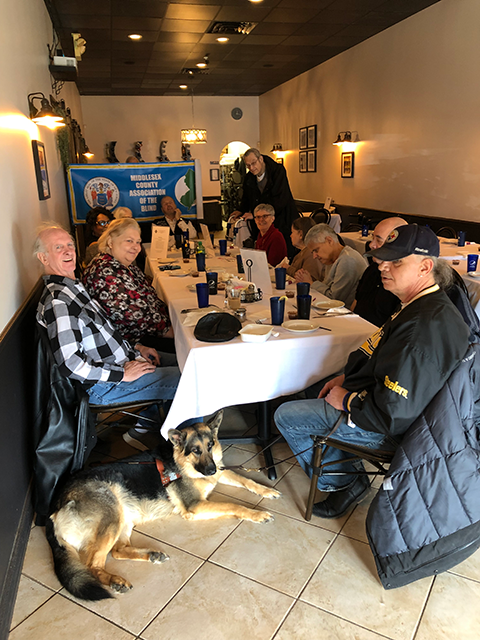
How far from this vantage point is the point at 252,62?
317 inches

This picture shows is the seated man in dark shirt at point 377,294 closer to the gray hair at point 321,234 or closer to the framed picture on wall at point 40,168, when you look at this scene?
the gray hair at point 321,234

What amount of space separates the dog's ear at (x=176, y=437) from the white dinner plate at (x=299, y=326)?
67cm

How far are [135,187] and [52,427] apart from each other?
5035mm

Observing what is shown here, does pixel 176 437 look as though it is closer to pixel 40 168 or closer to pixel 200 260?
pixel 200 260

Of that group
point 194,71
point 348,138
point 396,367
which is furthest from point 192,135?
point 396,367

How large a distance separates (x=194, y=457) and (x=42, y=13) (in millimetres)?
4600

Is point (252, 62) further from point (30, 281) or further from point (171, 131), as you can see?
point (30, 281)

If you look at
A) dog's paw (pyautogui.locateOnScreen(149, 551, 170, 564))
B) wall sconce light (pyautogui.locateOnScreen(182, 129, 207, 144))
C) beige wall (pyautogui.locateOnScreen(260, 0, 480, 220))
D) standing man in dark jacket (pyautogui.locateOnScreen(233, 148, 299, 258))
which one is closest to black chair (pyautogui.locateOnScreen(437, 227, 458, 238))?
beige wall (pyautogui.locateOnScreen(260, 0, 480, 220))

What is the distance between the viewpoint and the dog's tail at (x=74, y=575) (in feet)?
5.16

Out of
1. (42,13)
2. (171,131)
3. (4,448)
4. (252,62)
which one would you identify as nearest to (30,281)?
(4,448)

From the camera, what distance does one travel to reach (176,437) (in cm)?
196

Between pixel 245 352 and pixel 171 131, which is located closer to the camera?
pixel 245 352

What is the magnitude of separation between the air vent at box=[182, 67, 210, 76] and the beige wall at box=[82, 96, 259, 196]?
2.80m

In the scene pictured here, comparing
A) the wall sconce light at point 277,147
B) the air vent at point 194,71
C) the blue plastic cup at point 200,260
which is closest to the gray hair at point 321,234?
the blue plastic cup at point 200,260
